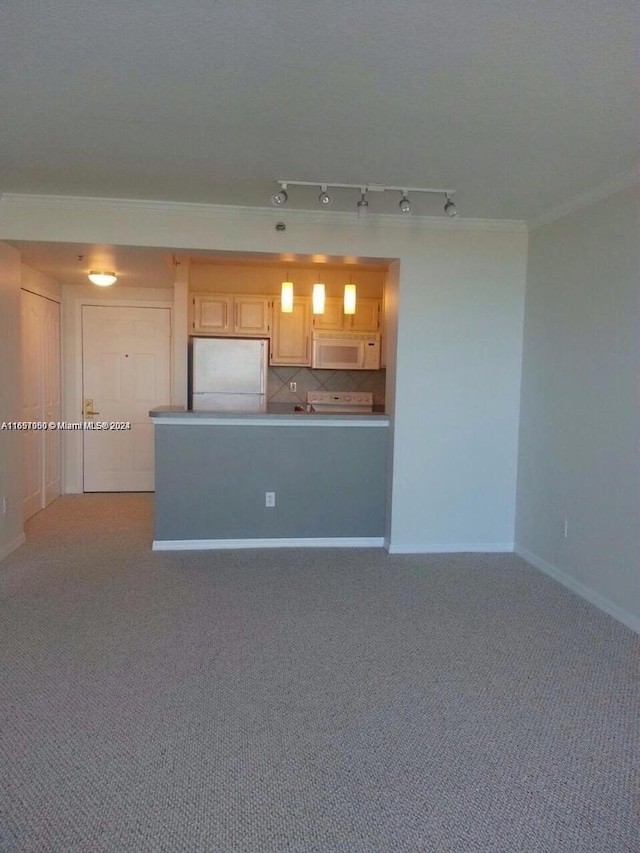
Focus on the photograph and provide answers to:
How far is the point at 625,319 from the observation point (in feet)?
10.00

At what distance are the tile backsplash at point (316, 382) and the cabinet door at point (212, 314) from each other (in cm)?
75

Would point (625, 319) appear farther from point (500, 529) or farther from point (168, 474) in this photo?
point (168, 474)

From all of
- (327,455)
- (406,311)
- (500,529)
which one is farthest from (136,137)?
(500,529)

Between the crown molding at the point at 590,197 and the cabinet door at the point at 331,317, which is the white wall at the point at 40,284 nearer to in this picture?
the cabinet door at the point at 331,317

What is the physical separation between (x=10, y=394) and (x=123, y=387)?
213 cm

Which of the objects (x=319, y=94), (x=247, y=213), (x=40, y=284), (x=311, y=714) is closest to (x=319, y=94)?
(x=319, y=94)

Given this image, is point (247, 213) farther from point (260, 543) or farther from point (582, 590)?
point (582, 590)

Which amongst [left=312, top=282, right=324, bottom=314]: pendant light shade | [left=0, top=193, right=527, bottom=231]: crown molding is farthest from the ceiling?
[left=312, top=282, right=324, bottom=314]: pendant light shade

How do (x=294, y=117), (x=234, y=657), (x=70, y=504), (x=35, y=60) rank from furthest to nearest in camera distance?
(x=70, y=504) → (x=234, y=657) → (x=294, y=117) → (x=35, y=60)

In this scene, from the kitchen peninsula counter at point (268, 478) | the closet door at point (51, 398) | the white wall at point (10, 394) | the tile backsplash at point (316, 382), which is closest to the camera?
the white wall at point (10, 394)

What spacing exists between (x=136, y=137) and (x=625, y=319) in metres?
2.73

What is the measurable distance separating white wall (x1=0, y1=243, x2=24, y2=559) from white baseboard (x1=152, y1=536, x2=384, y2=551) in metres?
1.05

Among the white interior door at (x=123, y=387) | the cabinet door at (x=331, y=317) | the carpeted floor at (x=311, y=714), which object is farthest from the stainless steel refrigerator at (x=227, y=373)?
the carpeted floor at (x=311, y=714)

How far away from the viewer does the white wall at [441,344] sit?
12.5ft
